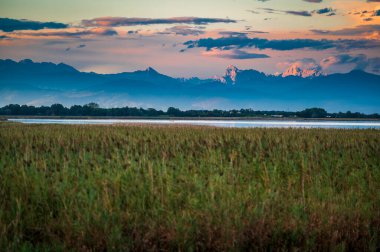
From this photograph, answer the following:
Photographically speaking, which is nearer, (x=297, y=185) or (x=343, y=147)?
(x=297, y=185)

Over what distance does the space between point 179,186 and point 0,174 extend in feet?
17.7

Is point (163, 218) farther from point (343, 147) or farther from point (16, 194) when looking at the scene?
point (343, 147)

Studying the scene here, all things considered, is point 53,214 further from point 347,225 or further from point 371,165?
point 371,165

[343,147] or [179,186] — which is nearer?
[179,186]

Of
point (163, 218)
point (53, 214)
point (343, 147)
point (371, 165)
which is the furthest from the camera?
point (343, 147)

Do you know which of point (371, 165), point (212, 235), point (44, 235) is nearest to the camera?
point (212, 235)

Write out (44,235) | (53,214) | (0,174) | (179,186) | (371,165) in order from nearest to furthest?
(44,235)
(53,214)
(179,186)
(0,174)
(371,165)

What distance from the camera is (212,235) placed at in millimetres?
9445

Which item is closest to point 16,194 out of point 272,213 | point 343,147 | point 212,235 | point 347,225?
point 212,235

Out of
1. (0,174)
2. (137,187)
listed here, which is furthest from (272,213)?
(0,174)

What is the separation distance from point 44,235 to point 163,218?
A: 251 centimetres

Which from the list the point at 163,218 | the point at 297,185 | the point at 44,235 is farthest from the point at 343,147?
the point at 44,235

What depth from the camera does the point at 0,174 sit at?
46.6ft

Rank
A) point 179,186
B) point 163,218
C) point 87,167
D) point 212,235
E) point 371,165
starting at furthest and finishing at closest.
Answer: point 371,165, point 87,167, point 179,186, point 163,218, point 212,235
